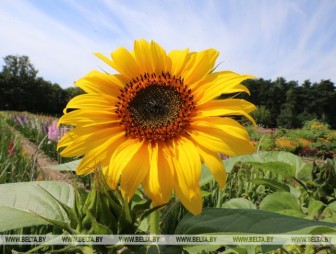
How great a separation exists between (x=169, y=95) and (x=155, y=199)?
334 mm

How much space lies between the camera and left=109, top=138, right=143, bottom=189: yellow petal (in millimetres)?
752

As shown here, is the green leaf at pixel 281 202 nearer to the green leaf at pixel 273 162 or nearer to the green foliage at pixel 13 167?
the green leaf at pixel 273 162

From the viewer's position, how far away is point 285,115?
47.1 m

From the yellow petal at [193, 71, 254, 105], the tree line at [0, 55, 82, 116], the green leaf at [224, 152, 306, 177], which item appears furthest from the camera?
the tree line at [0, 55, 82, 116]

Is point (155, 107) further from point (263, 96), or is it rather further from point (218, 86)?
point (263, 96)

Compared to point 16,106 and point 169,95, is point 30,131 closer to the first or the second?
point 169,95

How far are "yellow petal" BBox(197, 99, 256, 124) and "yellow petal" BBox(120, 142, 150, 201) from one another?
17cm

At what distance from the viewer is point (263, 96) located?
57.4m

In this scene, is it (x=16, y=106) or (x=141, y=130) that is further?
(x=16, y=106)

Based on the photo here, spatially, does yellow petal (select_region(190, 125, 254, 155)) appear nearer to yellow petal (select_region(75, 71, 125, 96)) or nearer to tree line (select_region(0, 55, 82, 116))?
yellow petal (select_region(75, 71, 125, 96))

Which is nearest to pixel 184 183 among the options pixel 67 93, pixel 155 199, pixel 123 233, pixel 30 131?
pixel 155 199

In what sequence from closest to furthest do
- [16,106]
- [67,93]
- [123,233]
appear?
[123,233] → [16,106] → [67,93]

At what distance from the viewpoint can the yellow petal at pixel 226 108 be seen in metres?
0.79

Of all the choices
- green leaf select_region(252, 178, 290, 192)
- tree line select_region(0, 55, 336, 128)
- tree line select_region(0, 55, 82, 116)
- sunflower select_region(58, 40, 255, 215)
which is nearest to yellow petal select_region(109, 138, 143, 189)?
sunflower select_region(58, 40, 255, 215)
